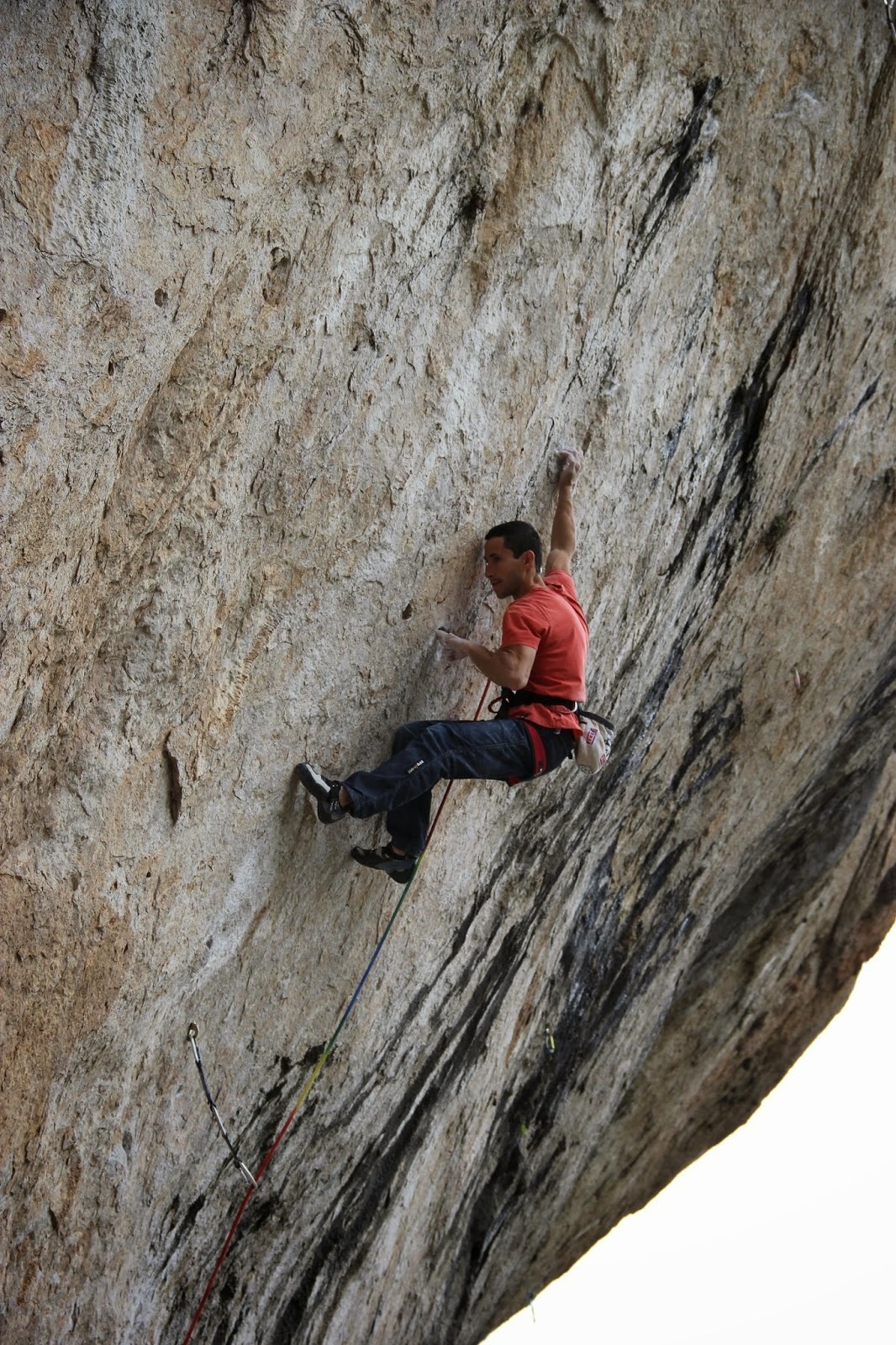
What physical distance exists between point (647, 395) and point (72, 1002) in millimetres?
3466

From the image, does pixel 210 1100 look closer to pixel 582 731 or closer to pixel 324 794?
pixel 324 794

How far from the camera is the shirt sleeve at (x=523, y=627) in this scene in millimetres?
4332

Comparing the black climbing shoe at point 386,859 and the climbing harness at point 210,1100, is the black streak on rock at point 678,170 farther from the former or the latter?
the climbing harness at point 210,1100

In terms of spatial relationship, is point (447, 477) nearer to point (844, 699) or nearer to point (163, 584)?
point (163, 584)

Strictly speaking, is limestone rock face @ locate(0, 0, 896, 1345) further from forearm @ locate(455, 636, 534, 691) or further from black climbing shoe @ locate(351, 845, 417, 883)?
forearm @ locate(455, 636, 534, 691)

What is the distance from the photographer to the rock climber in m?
4.22

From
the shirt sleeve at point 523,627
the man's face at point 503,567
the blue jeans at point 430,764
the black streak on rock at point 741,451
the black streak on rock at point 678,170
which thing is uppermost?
the black streak on rock at point 678,170

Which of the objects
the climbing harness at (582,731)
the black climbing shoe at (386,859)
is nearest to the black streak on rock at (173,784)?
the black climbing shoe at (386,859)

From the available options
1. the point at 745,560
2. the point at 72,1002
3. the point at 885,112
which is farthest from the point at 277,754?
the point at 885,112

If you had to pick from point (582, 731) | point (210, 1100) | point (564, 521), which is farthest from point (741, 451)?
point (210, 1100)

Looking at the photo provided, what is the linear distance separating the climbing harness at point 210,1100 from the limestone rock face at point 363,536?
1.8 inches

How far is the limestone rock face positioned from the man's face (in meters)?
0.17

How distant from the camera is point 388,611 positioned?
4.50 m

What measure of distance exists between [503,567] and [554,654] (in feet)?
1.27
